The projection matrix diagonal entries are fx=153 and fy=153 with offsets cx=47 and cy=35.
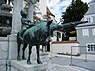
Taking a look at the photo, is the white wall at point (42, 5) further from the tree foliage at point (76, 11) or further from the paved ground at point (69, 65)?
the paved ground at point (69, 65)

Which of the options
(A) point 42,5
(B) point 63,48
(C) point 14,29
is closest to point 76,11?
(A) point 42,5

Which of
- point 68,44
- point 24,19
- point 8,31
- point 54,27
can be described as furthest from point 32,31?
point 68,44

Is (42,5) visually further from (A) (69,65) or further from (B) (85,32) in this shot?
(A) (69,65)

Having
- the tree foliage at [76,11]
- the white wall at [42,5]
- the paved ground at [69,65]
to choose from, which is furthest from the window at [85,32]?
the white wall at [42,5]

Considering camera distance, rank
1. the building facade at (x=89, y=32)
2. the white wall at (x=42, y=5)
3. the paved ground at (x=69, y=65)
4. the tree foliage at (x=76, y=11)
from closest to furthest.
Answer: the paved ground at (x=69, y=65), the building facade at (x=89, y=32), the white wall at (x=42, y=5), the tree foliage at (x=76, y=11)

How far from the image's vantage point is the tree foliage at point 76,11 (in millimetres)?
38375

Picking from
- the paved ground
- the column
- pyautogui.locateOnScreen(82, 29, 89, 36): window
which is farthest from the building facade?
the column

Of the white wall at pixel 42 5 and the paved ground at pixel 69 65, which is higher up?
the white wall at pixel 42 5

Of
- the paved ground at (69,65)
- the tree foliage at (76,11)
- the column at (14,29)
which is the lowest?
the paved ground at (69,65)

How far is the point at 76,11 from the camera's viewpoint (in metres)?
38.9

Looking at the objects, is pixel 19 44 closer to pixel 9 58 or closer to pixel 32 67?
pixel 9 58

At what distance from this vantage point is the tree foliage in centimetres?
3838

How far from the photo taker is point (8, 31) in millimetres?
6551

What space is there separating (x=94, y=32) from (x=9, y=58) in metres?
22.0
